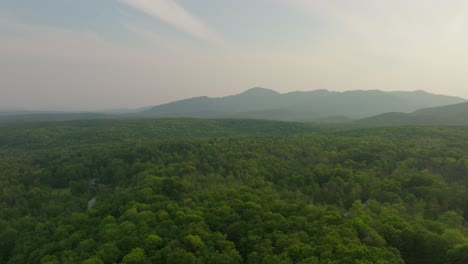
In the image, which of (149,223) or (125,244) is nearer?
(125,244)

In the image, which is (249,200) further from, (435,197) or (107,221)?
(435,197)

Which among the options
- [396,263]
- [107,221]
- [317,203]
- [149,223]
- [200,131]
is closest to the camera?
[396,263]

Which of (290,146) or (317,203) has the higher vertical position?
(290,146)

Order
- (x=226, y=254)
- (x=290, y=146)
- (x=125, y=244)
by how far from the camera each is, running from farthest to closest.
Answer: (x=290, y=146) < (x=125, y=244) < (x=226, y=254)

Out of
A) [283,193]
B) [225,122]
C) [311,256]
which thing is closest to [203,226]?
[311,256]

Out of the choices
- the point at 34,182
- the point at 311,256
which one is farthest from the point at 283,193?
the point at 34,182

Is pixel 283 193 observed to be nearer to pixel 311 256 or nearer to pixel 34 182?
pixel 311 256
